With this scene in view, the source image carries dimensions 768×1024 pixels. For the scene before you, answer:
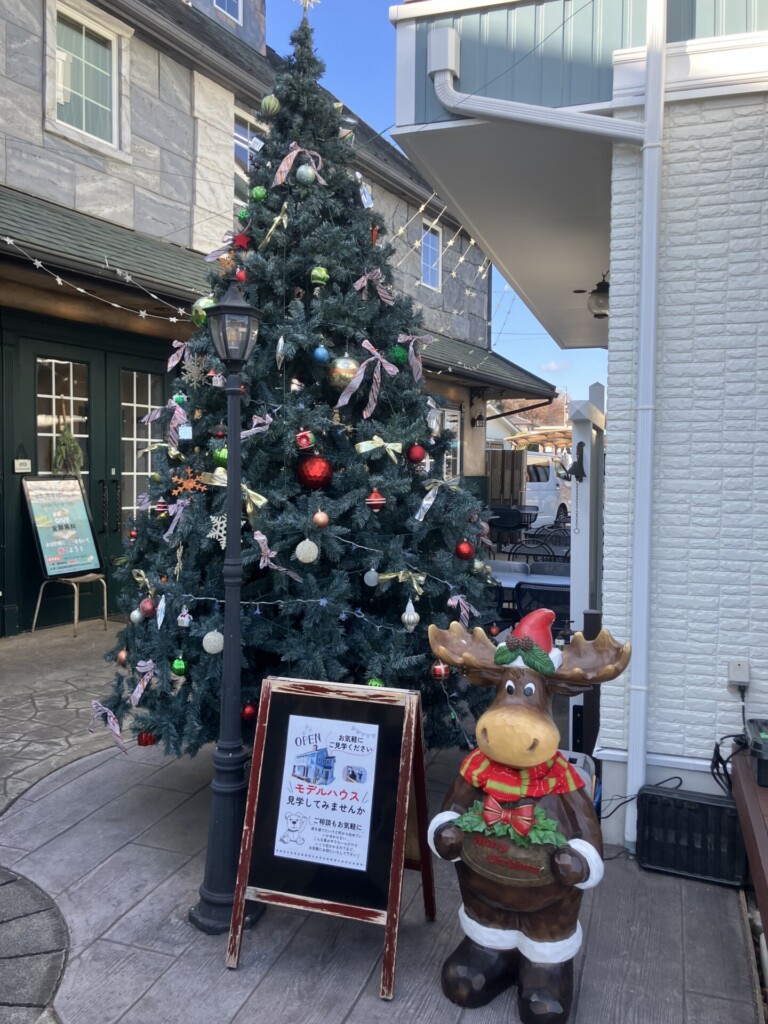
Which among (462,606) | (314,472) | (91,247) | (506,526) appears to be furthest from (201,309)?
(506,526)

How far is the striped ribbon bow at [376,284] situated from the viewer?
3721mm

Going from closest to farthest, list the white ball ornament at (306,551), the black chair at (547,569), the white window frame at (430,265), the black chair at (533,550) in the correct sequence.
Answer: the white ball ornament at (306,551), the black chair at (547,569), the black chair at (533,550), the white window frame at (430,265)

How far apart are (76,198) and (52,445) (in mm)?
2497

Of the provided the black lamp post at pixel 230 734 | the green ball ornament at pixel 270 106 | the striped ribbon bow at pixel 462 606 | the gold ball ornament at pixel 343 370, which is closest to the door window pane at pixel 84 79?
the green ball ornament at pixel 270 106

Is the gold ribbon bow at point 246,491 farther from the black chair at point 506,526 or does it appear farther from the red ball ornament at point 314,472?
the black chair at point 506,526

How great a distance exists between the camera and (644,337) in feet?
11.4

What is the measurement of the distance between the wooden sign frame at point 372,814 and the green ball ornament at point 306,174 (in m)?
2.29

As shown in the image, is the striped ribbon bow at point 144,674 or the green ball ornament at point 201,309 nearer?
the striped ribbon bow at point 144,674

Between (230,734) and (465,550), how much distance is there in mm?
1499

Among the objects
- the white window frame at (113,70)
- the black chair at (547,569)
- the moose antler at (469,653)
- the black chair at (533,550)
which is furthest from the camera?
the black chair at (533,550)

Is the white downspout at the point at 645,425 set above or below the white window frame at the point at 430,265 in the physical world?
below

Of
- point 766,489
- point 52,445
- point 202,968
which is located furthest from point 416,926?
point 52,445

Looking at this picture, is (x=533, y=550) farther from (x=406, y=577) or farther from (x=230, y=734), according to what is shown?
(x=230, y=734)

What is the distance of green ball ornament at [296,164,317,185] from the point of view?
363 centimetres
